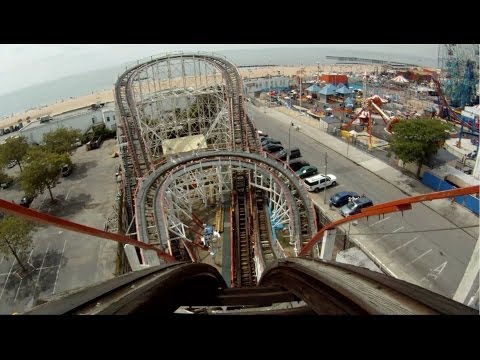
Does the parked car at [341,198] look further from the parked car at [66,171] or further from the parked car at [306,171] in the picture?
the parked car at [66,171]

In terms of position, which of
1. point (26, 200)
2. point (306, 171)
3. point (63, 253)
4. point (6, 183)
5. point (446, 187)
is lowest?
point (63, 253)

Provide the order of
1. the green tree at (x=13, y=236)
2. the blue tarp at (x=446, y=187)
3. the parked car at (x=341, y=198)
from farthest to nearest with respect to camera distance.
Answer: the parked car at (x=341, y=198) < the blue tarp at (x=446, y=187) < the green tree at (x=13, y=236)

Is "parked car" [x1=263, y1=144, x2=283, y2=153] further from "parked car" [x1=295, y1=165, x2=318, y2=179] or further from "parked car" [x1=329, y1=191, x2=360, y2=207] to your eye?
"parked car" [x1=329, y1=191, x2=360, y2=207]

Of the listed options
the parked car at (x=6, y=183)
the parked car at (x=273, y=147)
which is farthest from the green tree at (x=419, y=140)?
the parked car at (x=6, y=183)

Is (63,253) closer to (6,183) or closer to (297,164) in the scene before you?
(6,183)

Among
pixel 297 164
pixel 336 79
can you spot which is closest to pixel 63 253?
pixel 297 164

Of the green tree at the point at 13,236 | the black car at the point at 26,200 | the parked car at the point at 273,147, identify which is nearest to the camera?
the green tree at the point at 13,236

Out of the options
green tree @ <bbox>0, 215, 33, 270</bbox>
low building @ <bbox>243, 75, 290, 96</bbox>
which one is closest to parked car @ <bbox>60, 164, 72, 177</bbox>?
green tree @ <bbox>0, 215, 33, 270</bbox>
